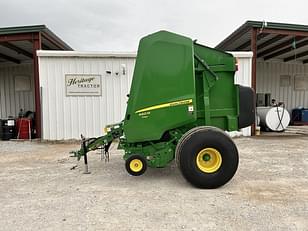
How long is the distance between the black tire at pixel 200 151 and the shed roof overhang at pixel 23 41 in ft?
25.1

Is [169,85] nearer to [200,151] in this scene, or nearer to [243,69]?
[200,151]

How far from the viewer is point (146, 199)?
3.72 metres

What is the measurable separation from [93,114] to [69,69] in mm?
1711

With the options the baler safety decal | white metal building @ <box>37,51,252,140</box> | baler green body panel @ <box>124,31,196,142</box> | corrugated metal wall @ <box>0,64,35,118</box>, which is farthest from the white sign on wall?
corrugated metal wall @ <box>0,64,35,118</box>

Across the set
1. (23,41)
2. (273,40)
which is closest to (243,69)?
(273,40)

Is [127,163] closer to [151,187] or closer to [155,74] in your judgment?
[151,187]

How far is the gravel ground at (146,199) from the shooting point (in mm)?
3006

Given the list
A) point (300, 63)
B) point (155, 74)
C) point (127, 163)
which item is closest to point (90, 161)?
point (127, 163)

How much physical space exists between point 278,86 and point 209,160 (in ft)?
44.4

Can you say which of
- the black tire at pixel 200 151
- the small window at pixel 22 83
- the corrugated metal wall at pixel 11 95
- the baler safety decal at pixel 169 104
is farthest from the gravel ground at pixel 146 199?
the small window at pixel 22 83

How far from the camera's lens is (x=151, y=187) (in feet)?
13.9

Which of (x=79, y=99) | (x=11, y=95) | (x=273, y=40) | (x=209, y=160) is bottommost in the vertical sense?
(x=209, y=160)

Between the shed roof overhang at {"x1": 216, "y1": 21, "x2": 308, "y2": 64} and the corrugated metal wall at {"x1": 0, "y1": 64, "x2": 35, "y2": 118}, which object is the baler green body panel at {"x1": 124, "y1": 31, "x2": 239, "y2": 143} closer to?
the shed roof overhang at {"x1": 216, "y1": 21, "x2": 308, "y2": 64}

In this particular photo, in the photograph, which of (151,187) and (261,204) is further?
(151,187)
